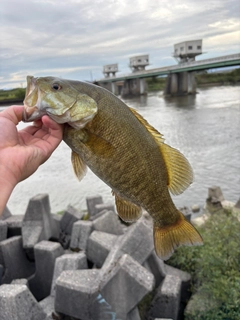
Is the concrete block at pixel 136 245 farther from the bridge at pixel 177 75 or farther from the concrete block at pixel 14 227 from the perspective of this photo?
the bridge at pixel 177 75

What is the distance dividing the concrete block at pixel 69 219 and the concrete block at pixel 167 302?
2.00 m

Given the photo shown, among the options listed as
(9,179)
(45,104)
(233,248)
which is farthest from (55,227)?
(45,104)

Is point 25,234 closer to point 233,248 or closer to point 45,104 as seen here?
point 233,248

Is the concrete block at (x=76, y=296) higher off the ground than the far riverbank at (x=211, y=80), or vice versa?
the concrete block at (x=76, y=296)

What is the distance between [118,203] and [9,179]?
579 millimetres

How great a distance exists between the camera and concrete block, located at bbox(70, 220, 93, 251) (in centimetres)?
401

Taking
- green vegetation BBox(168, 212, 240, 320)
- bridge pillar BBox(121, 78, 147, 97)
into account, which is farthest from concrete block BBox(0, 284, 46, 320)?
bridge pillar BBox(121, 78, 147, 97)

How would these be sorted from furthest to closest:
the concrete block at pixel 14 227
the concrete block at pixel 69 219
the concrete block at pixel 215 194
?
the concrete block at pixel 215 194 < the concrete block at pixel 69 219 < the concrete block at pixel 14 227

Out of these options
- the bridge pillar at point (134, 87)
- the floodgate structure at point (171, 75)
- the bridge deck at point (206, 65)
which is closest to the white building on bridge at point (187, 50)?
the floodgate structure at point (171, 75)

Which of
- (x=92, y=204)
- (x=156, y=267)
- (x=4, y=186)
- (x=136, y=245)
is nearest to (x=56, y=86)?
(x=4, y=186)

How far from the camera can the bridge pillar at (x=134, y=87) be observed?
1437 inches

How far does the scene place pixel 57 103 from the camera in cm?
154

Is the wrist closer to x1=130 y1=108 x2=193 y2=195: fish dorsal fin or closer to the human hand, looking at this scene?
the human hand

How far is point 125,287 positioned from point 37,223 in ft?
6.45
